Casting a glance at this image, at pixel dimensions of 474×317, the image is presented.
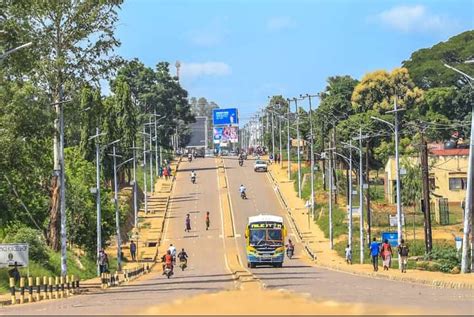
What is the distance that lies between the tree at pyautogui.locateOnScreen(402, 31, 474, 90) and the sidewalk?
920 inches

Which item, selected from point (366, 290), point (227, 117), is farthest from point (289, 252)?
point (227, 117)

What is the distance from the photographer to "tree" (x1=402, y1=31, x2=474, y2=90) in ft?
411

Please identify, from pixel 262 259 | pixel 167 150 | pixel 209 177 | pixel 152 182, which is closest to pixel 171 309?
pixel 262 259

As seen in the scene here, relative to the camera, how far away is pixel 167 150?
14450cm

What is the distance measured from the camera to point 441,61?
12525 centimetres

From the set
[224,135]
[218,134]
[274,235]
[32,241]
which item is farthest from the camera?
[218,134]

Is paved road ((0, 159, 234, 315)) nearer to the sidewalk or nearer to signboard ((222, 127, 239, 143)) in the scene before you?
the sidewalk

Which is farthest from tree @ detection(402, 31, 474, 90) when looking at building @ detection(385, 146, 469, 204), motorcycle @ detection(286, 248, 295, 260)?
motorcycle @ detection(286, 248, 295, 260)

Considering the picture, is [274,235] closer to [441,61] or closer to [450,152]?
[450,152]

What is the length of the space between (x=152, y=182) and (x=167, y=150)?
38211mm

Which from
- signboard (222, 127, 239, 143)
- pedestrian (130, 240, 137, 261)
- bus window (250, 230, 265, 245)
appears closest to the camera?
bus window (250, 230, 265, 245)

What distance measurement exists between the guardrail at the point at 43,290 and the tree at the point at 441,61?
290ft

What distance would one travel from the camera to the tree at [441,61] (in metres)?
125

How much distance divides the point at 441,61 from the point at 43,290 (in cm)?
9874
